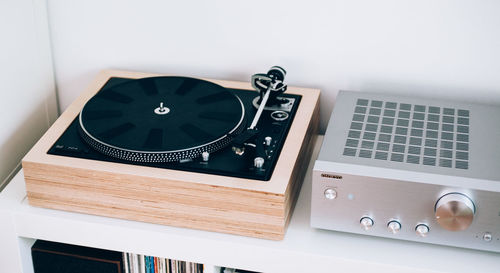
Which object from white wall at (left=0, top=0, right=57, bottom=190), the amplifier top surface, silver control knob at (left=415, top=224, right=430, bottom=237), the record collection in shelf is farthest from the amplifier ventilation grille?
white wall at (left=0, top=0, right=57, bottom=190)

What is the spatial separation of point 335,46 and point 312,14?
96mm

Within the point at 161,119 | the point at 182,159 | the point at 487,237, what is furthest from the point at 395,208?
the point at 161,119

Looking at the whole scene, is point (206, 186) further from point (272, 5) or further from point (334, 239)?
point (272, 5)

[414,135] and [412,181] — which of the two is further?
[414,135]

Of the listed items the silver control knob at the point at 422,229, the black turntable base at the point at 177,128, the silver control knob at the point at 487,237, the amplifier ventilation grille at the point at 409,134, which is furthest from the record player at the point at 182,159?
the silver control knob at the point at 487,237

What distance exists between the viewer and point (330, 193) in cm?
125

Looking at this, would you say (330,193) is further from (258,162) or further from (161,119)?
(161,119)

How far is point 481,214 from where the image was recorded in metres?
1.21

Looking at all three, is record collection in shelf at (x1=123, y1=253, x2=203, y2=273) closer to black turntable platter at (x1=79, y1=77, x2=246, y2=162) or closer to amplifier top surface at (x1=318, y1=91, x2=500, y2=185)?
black turntable platter at (x1=79, y1=77, x2=246, y2=162)

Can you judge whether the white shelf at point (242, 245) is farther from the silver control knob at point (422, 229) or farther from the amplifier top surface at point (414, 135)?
the amplifier top surface at point (414, 135)

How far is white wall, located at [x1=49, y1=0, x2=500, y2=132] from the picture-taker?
1.51 m

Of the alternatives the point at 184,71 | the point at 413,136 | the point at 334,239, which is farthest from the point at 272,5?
the point at 334,239

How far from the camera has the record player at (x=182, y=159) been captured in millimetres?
1295

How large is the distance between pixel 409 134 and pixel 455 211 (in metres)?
0.24
